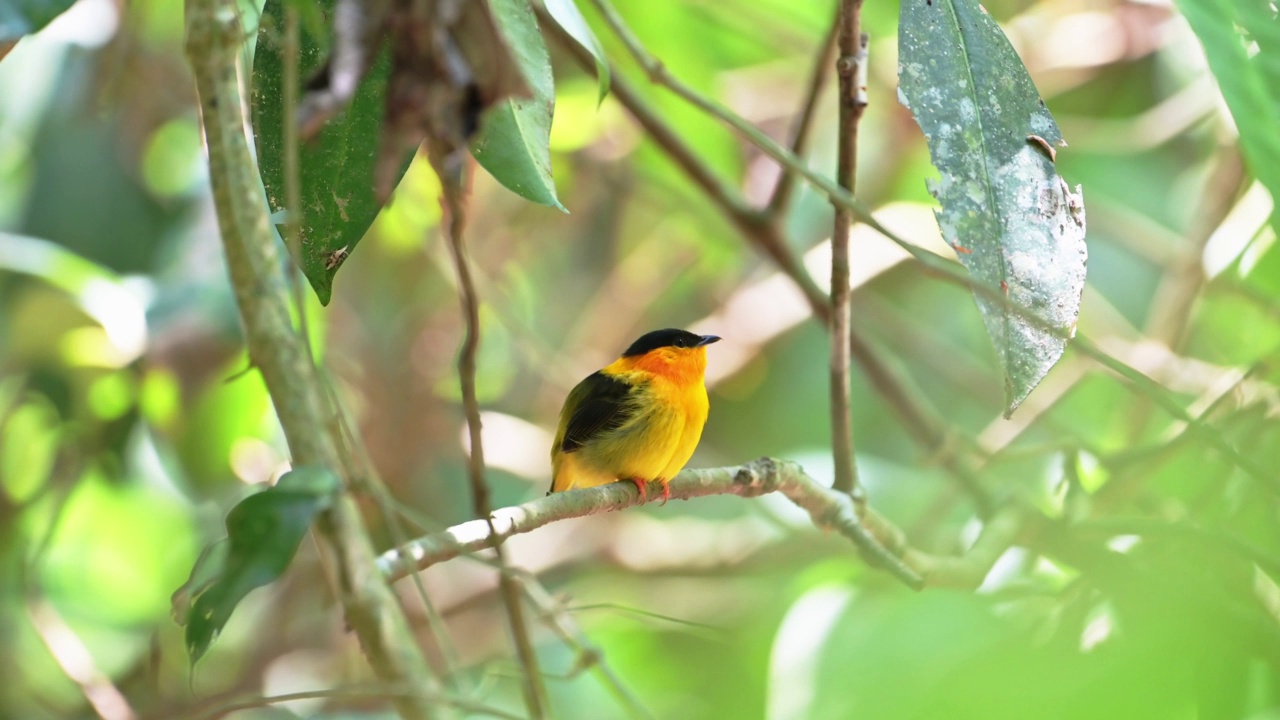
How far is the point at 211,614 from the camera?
1.36m

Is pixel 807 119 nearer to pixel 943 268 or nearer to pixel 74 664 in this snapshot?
pixel 943 268

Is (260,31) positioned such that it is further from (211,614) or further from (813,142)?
(813,142)

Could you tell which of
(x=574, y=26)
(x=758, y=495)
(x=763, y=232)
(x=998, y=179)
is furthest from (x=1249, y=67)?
(x=763, y=232)

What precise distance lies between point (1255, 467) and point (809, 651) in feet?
5.40

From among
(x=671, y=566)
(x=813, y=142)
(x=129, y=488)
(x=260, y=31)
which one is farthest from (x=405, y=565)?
(x=813, y=142)

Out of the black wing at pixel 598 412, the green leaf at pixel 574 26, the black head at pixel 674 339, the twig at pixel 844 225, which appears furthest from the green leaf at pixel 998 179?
the black head at pixel 674 339

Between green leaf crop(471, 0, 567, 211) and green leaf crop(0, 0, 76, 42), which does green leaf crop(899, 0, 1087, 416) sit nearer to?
green leaf crop(471, 0, 567, 211)

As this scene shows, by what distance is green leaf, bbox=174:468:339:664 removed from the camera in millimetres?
1360

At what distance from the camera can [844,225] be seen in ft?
7.04

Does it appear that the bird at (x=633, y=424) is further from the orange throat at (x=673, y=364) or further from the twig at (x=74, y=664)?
the twig at (x=74, y=664)

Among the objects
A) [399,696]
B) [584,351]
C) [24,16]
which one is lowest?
[584,351]

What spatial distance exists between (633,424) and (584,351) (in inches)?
86.2

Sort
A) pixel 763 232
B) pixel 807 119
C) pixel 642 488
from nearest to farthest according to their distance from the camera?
pixel 642 488
pixel 807 119
pixel 763 232

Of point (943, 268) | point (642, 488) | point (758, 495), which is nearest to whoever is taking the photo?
point (943, 268)
